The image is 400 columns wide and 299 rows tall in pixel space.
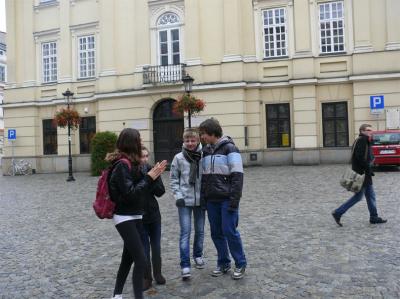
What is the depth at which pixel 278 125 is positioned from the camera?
24.3m

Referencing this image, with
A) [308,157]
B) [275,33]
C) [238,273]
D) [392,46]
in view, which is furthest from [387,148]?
[238,273]

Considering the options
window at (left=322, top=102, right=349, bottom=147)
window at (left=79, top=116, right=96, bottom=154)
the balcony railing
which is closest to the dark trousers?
window at (left=322, top=102, right=349, bottom=147)

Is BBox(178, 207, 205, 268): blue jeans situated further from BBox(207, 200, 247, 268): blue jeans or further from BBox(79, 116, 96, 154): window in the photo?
BBox(79, 116, 96, 154): window

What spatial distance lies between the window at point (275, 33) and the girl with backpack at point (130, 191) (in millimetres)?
20814

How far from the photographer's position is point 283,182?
52.6 ft

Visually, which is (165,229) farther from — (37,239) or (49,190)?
(49,190)

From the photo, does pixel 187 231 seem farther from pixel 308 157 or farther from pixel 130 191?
pixel 308 157

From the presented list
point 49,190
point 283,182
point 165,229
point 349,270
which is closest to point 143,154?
point 349,270

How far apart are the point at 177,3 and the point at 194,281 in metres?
21.8

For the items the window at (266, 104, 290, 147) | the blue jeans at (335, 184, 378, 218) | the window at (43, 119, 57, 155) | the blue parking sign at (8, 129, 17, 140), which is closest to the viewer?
the blue jeans at (335, 184, 378, 218)

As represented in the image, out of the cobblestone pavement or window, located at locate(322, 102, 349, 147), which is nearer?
the cobblestone pavement

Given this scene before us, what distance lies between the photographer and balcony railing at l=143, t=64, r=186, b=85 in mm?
24625

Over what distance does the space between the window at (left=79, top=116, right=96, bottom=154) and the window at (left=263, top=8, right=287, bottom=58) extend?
434 inches

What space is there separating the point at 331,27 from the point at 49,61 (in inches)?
676
